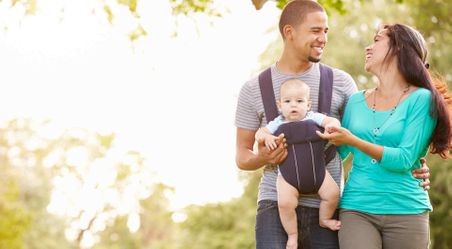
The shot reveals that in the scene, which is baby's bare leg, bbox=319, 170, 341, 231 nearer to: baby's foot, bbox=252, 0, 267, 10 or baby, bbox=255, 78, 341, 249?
baby, bbox=255, 78, 341, 249

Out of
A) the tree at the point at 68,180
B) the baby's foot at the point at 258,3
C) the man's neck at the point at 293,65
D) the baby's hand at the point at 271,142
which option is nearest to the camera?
the baby's hand at the point at 271,142

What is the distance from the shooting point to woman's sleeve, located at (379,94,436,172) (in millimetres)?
4695

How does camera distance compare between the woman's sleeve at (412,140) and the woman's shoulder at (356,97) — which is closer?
the woman's sleeve at (412,140)

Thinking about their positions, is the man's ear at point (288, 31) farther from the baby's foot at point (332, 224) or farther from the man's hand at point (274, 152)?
the baby's foot at point (332, 224)

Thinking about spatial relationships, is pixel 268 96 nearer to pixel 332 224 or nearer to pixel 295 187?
pixel 295 187

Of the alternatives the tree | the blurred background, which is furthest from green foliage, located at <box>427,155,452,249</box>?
the tree

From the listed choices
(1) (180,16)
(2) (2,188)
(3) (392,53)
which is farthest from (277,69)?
(2) (2,188)

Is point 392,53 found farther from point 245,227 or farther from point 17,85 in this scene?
point 17,85

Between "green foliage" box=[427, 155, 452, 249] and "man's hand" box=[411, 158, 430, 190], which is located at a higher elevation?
"man's hand" box=[411, 158, 430, 190]

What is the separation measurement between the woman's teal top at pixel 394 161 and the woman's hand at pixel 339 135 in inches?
7.6

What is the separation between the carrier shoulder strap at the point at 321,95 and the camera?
5.00 m

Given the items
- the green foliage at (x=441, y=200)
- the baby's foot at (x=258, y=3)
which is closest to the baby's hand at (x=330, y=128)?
the baby's foot at (x=258, y=3)

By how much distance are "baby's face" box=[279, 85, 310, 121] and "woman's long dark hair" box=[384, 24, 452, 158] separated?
1.69 ft

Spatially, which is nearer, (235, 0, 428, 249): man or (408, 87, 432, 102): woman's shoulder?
(408, 87, 432, 102): woman's shoulder
